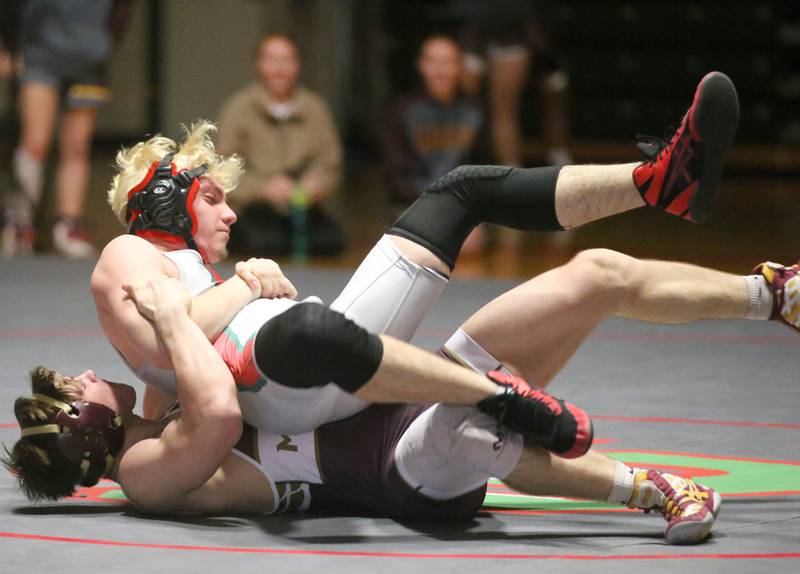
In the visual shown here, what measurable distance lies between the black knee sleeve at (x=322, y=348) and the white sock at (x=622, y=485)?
0.51 m

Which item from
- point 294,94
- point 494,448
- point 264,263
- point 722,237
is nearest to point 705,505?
point 494,448

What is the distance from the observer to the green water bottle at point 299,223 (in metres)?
7.89

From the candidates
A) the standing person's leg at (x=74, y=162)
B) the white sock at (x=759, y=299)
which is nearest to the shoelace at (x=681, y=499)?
the white sock at (x=759, y=299)

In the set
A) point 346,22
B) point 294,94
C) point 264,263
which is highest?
point 346,22

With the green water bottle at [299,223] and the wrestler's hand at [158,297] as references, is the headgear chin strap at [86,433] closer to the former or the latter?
the wrestler's hand at [158,297]

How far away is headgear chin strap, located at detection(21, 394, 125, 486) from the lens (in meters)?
3.08

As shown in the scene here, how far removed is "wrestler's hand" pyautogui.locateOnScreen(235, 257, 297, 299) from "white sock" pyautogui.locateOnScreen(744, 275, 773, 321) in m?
0.94

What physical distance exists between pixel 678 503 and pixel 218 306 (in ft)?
3.13

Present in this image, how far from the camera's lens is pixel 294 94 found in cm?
796

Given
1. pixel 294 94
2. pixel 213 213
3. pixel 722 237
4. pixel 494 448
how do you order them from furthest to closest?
pixel 722 237 → pixel 294 94 → pixel 213 213 → pixel 494 448

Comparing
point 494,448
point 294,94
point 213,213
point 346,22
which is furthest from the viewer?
point 346,22

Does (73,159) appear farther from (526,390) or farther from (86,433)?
(526,390)

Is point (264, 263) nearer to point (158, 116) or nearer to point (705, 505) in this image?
point (705, 505)

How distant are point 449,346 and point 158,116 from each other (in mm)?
11468
